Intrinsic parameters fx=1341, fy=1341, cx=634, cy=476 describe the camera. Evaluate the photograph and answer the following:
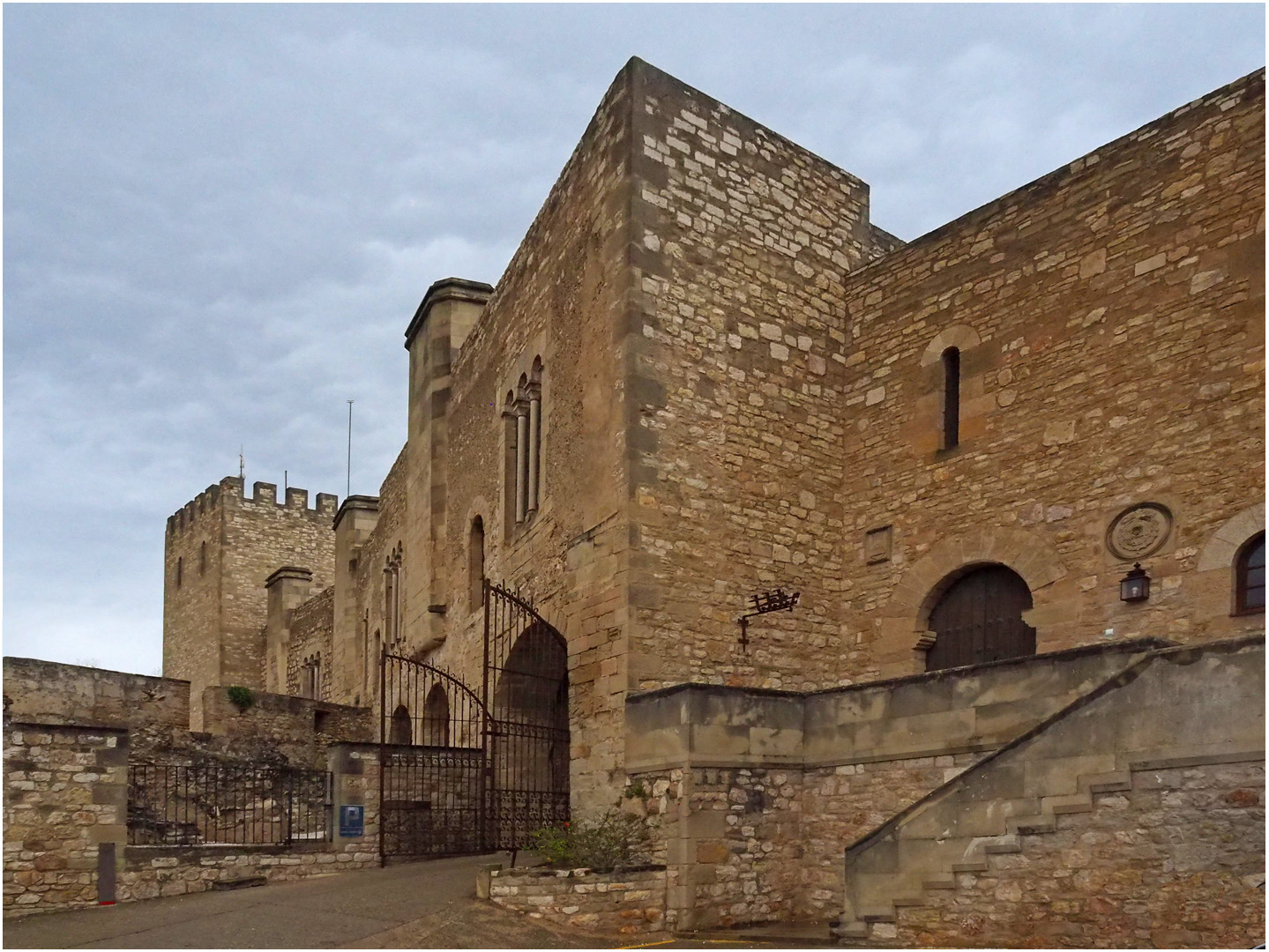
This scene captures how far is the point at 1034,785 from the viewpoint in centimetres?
937

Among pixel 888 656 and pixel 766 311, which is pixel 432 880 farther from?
pixel 766 311

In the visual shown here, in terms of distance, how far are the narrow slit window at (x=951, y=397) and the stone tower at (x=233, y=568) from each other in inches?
987

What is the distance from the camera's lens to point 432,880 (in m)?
13.3

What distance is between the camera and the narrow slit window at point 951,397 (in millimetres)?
14289

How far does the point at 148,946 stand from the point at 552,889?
10.6 ft

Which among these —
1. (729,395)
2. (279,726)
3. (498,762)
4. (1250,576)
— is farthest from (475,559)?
(1250,576)

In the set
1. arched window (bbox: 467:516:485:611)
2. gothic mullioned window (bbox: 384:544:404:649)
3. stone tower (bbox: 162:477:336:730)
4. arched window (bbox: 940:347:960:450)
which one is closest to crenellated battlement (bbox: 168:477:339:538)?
stone tower (bbox: 162:477:336:730)

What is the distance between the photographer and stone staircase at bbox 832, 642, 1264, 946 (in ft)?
28.8

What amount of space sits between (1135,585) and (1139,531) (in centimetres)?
51

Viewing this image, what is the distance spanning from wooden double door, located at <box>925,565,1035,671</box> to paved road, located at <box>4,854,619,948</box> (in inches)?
A: 185

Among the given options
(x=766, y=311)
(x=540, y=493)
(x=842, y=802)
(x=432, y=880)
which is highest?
(x=766, y=311)

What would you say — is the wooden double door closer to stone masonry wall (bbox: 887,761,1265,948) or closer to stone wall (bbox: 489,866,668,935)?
stone wall (bbox: 489,866,668,935)

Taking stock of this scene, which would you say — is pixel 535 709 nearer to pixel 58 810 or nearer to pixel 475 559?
pixel 475 559

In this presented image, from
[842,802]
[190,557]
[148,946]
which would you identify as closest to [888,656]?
[842,802]
